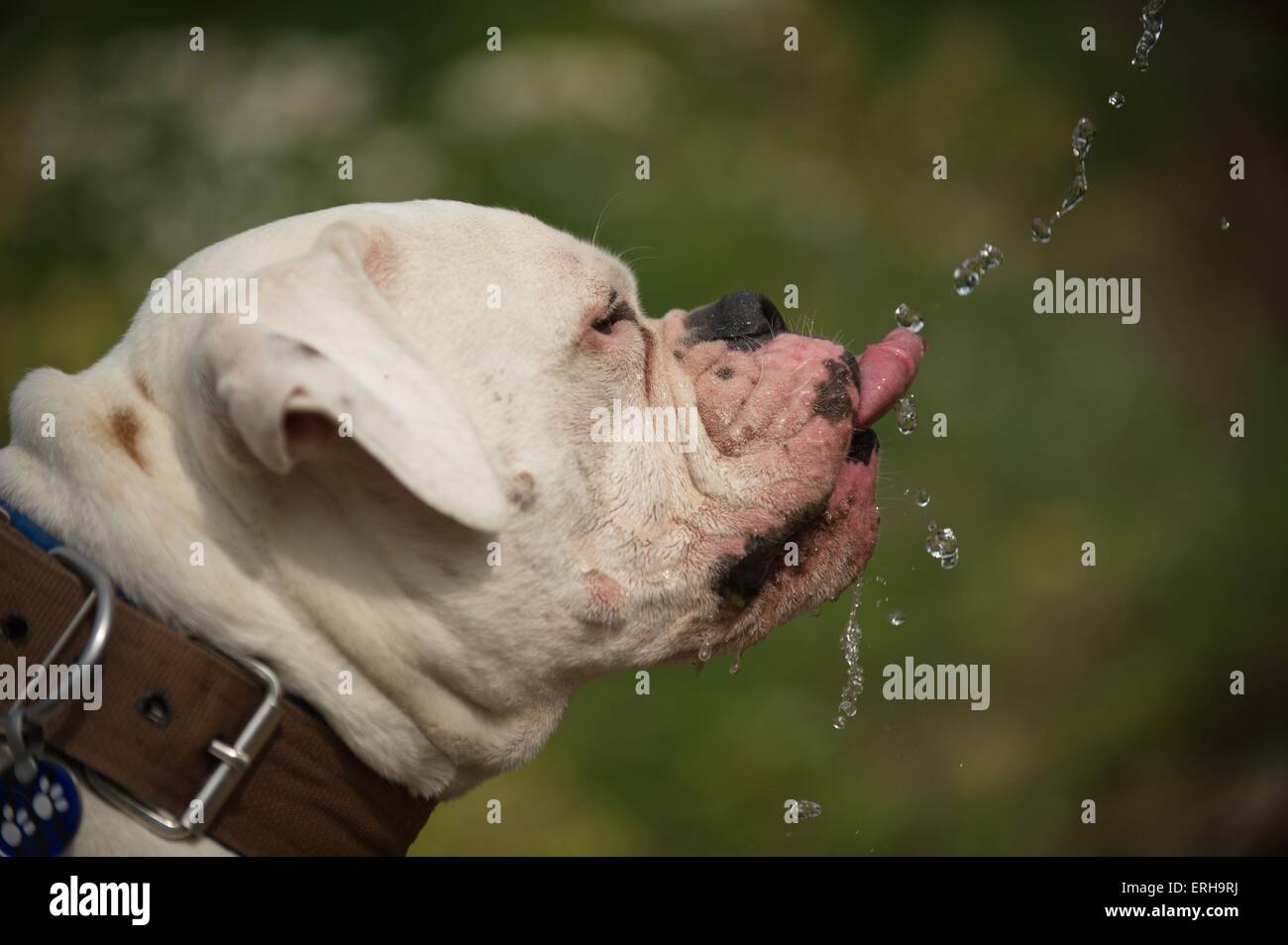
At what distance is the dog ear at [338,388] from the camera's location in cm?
153

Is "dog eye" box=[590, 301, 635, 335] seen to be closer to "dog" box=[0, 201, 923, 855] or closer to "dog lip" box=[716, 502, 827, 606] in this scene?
"dog" box=[0, 201, 923, 855]

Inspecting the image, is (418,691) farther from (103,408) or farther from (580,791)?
(580,791)

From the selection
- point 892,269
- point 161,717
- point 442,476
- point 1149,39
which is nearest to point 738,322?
point 442,476

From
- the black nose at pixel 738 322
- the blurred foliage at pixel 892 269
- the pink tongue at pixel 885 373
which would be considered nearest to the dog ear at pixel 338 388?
the black nose at pixel 738 322

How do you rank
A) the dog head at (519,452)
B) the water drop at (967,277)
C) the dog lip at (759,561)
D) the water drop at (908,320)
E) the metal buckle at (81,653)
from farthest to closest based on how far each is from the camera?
the water drop at (967,277) < the water drop at (908,320) < the dog lip at (759,561) < the dog head at (519,452) < the metal buckle at (81,653)

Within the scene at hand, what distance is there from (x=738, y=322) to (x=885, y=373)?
0.29 metres

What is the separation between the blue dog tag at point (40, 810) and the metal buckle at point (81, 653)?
30 mm

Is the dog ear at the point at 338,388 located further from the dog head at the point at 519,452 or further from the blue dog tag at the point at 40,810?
the blue dog tag at the point at 40,810

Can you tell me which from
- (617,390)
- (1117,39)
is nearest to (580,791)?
(617,390)

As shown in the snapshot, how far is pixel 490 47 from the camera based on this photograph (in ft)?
17.7
